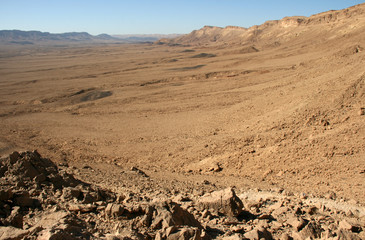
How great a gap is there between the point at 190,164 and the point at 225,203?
15.9ft

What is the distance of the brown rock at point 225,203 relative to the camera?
513cm

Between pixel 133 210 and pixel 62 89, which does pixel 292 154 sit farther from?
pixel 62 89

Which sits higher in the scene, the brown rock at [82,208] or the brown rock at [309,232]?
the brown rock at [82,208]

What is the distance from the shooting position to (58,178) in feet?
20.8

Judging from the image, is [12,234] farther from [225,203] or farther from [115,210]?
[225,203]

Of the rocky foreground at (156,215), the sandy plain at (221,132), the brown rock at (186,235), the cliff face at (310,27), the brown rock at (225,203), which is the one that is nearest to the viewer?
the brown rock at (186,235)

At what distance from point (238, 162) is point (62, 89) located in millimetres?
21779

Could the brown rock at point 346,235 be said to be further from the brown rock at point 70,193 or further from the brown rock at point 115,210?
the brown rock at point 70,193

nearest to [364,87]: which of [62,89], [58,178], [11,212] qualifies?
[58,178]

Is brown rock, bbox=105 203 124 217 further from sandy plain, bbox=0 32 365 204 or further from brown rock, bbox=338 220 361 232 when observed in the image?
brown rock, bbox=338 220 361 232

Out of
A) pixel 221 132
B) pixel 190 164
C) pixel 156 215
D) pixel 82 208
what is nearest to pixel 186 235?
pixel 156 215

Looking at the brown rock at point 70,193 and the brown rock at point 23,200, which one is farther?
the brown rock at point 70,193

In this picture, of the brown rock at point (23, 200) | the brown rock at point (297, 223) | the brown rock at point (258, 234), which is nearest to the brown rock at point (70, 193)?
the brown rock at point (23, 200)

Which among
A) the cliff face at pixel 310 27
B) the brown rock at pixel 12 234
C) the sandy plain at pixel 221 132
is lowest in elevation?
the sandy plain at pixel 221 132
